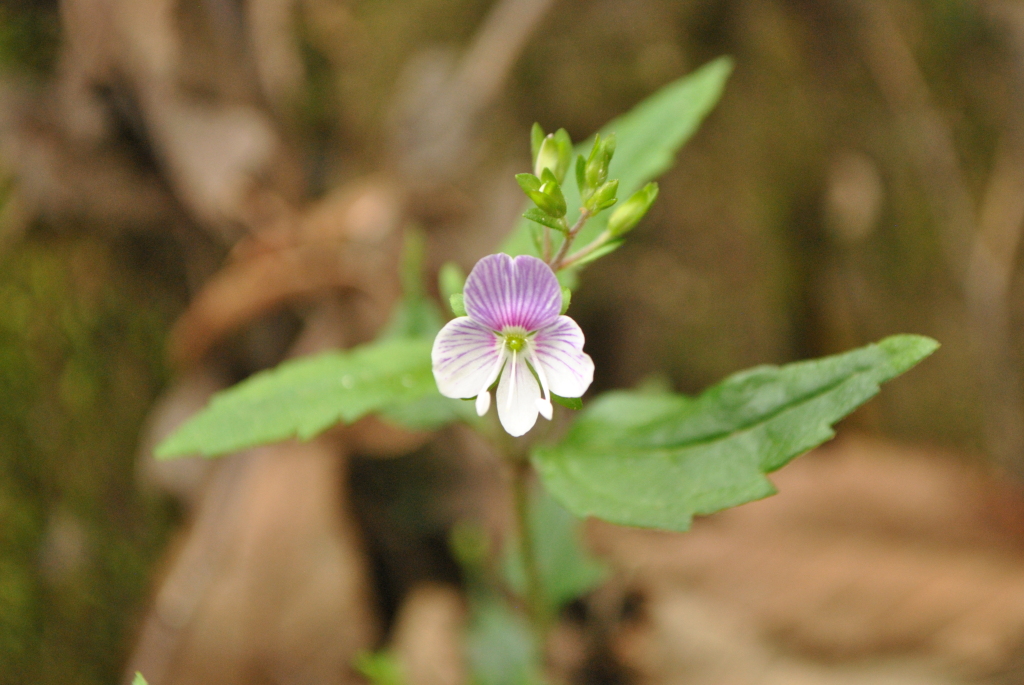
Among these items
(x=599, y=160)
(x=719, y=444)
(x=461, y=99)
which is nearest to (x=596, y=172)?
(x=599, y=160)

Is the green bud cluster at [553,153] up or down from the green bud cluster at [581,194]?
up

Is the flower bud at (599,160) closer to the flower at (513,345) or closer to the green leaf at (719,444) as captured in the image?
the flower at (513,345)

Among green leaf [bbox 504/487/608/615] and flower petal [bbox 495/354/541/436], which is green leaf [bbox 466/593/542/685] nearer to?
green leaf [bbox 504/487/608/615]

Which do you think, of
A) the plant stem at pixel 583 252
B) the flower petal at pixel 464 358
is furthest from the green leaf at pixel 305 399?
the plant stem at pixel 583 252

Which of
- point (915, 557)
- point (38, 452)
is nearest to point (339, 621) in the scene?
point (38, 452)

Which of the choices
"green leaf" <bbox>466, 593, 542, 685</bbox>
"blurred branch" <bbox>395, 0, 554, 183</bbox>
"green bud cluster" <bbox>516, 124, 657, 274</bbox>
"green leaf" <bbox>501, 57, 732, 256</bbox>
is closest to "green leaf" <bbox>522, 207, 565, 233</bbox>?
"green bud cluster" <bbox>516, 124, 657, 274</bbox>

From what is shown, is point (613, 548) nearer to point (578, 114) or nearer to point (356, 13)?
point (578, 114)

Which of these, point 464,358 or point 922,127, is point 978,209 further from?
point 464,358
